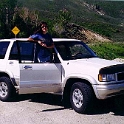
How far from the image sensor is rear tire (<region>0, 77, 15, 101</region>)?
29.5ft

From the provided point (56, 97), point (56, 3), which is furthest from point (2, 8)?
point (56, 3)

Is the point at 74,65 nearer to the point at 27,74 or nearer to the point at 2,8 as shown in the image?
the point at 27,74

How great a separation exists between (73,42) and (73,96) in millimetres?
1698

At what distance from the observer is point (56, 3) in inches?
6043

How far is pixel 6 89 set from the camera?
29.9ft

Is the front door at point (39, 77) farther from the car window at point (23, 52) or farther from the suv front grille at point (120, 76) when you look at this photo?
the suv front grille at point (120, 76)

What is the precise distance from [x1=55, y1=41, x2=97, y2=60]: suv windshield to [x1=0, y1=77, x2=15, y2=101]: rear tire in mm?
1566

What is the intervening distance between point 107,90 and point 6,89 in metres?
2.91

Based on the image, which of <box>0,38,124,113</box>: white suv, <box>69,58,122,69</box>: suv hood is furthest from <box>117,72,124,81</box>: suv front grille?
<box>69,58,122,69</box>: suv hood

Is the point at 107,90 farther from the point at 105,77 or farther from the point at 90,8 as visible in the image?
the point at 90,8

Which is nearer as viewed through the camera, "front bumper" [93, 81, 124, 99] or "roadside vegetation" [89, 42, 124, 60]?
"front bumper" [93, 81, 124, 99]

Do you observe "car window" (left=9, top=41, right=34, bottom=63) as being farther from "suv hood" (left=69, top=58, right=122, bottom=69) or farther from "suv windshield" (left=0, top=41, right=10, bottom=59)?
"suv hood" (left=69, top=58, right=122, bottom=69)

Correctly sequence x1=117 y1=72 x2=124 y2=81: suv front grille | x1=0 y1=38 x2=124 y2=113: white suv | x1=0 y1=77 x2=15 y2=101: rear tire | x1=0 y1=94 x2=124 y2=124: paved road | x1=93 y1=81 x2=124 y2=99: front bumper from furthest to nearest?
x1=0 y1=77 x2=15 y2=101: rear tire
x1=117 y1=72 x2=124 y2=81: suv front grille
x1=0 y1=38 x2=124 y2=113: white suv
x1=93 y1=81 x2=124 y2=99: front bumper
x1=0 y1=94 x2=124 y2=124: paved road

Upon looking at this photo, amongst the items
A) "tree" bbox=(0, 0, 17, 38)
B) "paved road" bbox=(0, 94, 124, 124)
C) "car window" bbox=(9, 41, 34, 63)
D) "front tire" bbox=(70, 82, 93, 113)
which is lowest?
"paved road" bbox=(0, 94, 124, 124)
